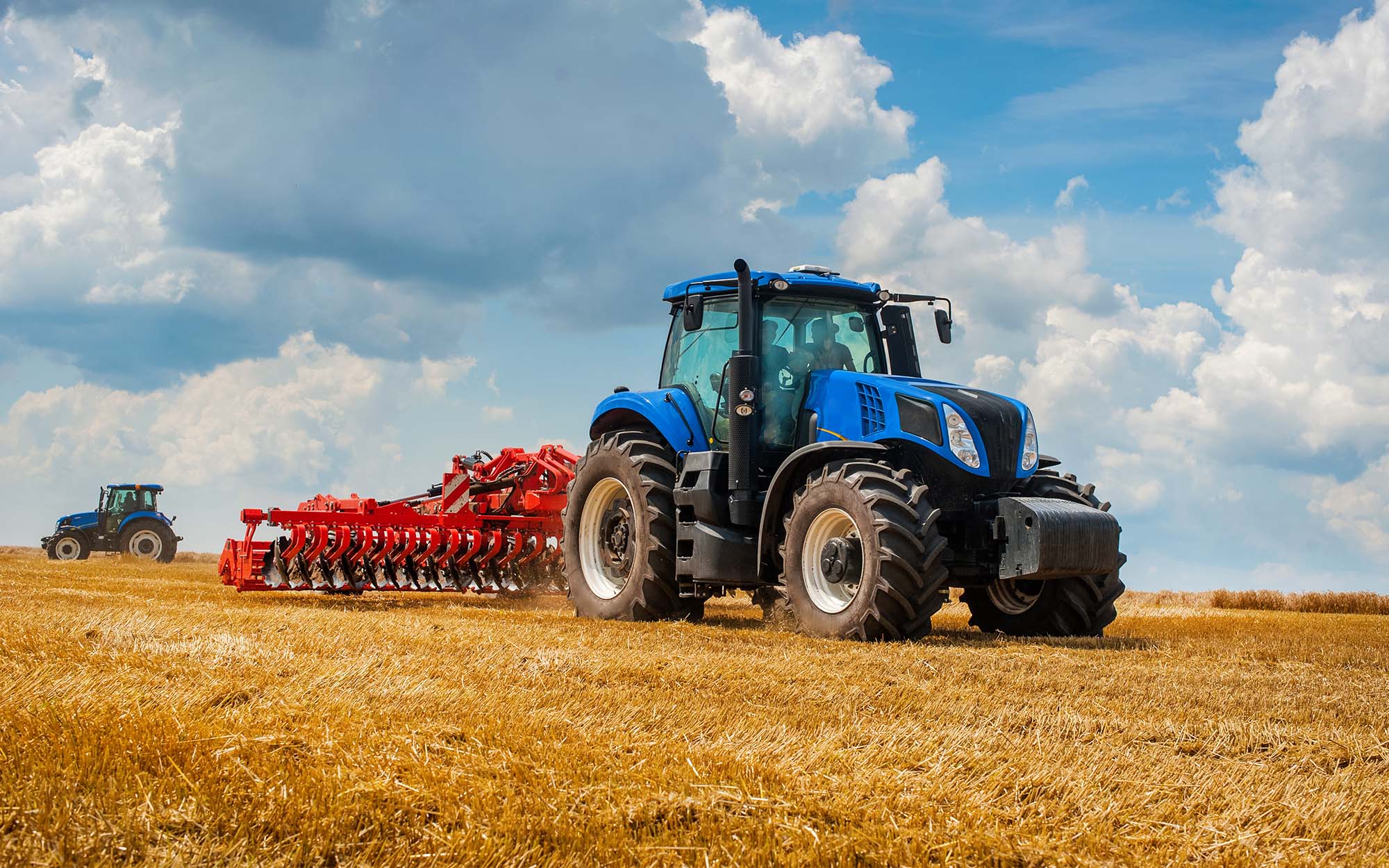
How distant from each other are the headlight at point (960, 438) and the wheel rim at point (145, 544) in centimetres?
2524

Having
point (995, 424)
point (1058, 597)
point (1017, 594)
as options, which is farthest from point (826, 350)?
point (1058, 597)

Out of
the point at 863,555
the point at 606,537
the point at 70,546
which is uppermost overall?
the point at 70,546

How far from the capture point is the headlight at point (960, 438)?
27.9 ft

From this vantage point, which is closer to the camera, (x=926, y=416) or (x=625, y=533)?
(x=926, y=416)

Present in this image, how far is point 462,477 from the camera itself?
1405cm

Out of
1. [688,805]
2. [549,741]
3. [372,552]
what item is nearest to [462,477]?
[372,552]

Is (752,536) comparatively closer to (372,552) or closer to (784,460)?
(784,460)

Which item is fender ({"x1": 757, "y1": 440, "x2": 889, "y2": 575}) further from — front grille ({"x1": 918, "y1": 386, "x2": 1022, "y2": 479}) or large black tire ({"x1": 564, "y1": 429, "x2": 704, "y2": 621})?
large black tire ({"x1": 564, "y1": 429, "x2": 704, "y2": 621})

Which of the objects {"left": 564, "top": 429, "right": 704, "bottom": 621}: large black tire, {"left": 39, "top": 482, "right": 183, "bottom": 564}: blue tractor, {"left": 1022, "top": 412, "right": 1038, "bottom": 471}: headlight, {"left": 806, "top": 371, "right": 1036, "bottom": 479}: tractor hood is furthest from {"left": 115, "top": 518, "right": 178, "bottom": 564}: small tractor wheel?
{"left": 1022, "top": 412, "right": 1038, "bottom": 471}: headlight

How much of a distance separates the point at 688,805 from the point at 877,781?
0.68 meters

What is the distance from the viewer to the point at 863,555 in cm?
810

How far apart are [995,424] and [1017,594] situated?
55.1 inches

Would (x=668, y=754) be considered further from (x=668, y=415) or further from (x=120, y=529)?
(x=120, y=529)

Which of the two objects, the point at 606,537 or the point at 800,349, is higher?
the point at 800,349
